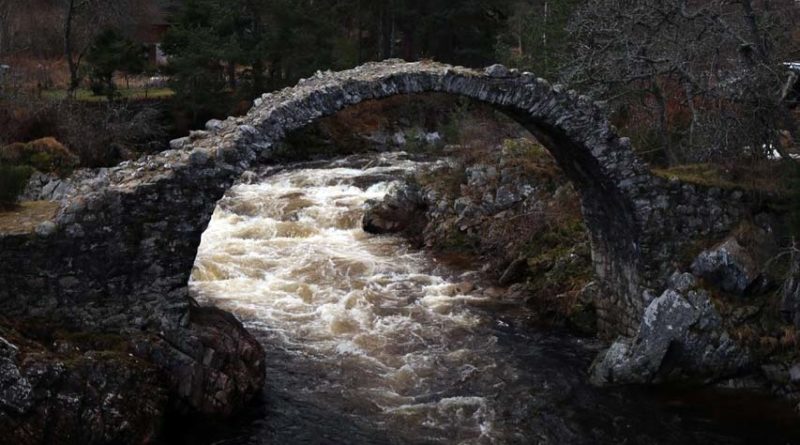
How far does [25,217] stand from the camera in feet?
33.9

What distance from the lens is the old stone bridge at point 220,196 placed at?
374 inches

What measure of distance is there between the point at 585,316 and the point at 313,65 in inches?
851

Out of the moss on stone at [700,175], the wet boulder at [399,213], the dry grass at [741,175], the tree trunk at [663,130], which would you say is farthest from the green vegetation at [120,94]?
the dry grass at [741,175]

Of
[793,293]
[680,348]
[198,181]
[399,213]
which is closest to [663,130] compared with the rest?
[793,293]

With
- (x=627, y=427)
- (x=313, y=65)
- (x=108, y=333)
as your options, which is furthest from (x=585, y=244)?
(x=313, y=65)

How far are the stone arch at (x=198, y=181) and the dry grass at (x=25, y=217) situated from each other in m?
0.28

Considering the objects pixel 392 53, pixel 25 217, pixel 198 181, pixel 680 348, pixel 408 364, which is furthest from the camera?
pixel 392 53

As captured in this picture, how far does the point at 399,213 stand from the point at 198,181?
10.7 metres

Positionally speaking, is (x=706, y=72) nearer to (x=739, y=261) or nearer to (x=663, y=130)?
(x=663, y=130)

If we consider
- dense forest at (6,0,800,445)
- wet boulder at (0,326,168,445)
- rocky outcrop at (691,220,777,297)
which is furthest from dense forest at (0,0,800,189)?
wet boulder at (0,326,168,445)

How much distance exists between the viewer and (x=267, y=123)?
10156mm

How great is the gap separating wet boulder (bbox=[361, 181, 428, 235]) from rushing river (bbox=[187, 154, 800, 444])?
0.92 metres

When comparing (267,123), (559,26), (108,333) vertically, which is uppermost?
(559,26)

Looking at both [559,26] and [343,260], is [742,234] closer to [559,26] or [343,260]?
[343,260]
